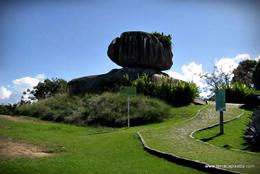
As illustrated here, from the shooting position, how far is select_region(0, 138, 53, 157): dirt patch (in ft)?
43.6

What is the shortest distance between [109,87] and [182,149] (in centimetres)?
1670

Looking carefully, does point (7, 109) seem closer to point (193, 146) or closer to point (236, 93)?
point (236, 93)

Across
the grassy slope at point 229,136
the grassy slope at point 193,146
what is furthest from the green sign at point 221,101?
the grassy slope at point 193,146

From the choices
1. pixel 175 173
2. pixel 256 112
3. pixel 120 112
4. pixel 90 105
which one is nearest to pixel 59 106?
pixel 90 105

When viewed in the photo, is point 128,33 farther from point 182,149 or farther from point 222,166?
point 222,166

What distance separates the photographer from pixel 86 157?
1291 centimetres

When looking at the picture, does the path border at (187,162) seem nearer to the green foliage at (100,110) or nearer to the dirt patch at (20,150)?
the dirt patch at (20,150)

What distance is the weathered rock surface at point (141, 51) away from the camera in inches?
1267

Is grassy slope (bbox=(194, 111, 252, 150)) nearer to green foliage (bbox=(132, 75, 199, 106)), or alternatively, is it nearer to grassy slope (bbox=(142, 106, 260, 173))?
grassy slope (bbox=(142, 106, 260, 173))

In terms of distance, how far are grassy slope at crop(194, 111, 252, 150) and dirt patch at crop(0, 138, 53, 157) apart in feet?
22.0

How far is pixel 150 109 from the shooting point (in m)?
23.5

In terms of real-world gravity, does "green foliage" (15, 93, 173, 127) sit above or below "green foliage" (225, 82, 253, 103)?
below

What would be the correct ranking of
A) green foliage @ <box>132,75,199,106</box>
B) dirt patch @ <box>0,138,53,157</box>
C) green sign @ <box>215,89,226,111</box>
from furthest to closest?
green foliage @ <box>132,75,199,106</box> → green sign @ <box>215,89,226,111</box> → dirt patch @ <box>0,138,53,157</box>

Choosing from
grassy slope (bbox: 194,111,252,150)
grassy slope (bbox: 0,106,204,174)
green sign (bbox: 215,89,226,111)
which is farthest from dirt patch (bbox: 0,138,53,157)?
green sign (bbox: 215,89,226,111)
